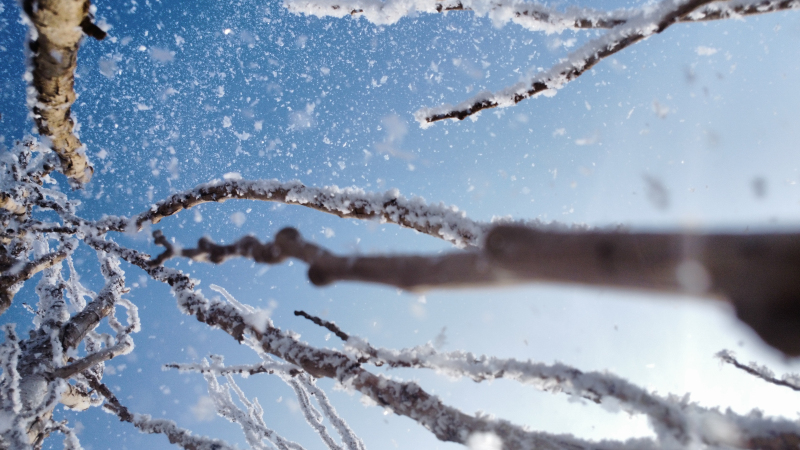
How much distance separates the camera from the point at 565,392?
57.7 inches

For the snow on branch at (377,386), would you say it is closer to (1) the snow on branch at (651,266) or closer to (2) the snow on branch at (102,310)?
(1) the snow on branch at (651,266)

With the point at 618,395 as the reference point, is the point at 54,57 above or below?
above

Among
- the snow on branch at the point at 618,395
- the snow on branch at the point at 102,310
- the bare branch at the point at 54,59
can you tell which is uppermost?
the bare branch at the point at 54,59

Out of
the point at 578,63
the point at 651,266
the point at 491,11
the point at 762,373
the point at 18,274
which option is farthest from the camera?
the point at 18,274

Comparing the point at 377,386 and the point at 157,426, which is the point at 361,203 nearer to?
the point at 377,386

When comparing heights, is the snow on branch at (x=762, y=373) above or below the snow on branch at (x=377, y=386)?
above

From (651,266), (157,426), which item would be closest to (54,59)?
(157,426)

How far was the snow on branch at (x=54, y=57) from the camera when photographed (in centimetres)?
186

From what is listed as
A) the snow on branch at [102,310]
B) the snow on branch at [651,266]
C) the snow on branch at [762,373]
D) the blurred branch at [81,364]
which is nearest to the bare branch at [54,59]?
the snow on branch at [102,310]

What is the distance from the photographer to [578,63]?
1872 mm

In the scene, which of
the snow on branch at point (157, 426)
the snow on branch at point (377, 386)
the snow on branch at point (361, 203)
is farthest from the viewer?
the snow on branch at point (157, 426)

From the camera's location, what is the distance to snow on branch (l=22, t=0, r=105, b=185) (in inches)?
73.3

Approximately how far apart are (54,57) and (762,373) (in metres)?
5.49

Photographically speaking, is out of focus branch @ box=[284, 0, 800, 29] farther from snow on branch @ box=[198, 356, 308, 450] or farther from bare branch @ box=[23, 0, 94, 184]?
snow on branch @ box=[198, 356, 308, 450]
